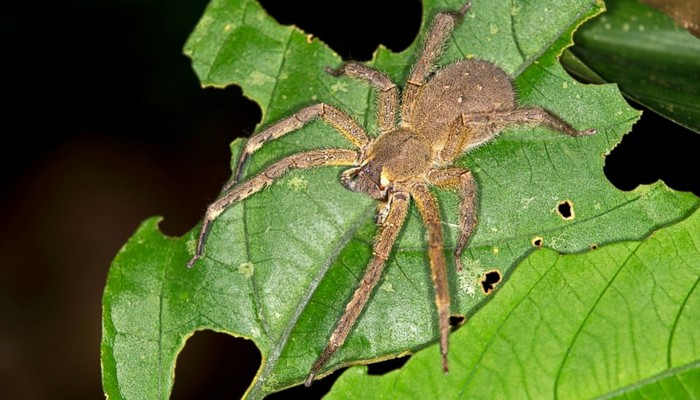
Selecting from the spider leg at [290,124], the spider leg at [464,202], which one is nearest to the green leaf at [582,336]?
the spider leg at [464,202]

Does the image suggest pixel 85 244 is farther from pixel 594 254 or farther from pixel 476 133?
pixel 594 254

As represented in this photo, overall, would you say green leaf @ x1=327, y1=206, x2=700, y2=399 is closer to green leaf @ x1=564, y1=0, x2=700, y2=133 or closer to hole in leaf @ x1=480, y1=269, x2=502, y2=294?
hole in leaf @ x1=480, y1=269, x2=502, y2=294

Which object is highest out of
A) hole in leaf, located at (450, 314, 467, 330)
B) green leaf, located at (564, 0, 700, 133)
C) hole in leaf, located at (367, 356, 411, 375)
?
green leaf, located at (564, 0, 700, 133)

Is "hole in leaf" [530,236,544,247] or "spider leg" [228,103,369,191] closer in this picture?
"hole in leaf" [530,236,544,247]

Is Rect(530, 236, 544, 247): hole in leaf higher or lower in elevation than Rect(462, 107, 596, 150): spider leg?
lower

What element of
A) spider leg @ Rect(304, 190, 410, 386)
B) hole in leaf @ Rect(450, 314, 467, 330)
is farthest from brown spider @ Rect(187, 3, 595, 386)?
hole in leaf @ Rect(450, 314, 467, 330)

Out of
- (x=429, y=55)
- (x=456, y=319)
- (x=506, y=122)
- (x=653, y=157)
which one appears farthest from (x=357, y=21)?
(x=456, y=319)
